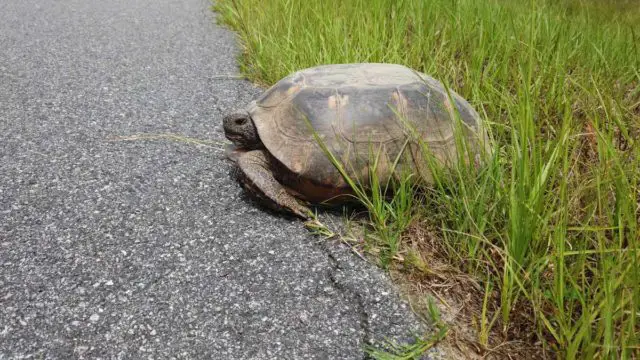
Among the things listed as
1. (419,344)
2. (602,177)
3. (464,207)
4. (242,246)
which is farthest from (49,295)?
(602,177)

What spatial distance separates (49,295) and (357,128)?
4.23 ft

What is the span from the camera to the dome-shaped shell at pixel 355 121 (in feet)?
6.45

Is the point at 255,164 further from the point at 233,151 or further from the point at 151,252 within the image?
the point at 151,252

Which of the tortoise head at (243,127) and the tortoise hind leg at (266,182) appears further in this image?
the tortoise head at (243,127)

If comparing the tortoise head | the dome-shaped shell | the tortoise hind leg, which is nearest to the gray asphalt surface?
the tortoise hind leg

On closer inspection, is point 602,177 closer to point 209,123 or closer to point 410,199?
point 410,199

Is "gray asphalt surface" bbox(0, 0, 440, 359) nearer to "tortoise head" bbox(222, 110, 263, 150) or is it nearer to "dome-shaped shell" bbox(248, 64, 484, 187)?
"tortoise head" bbox(222, 110, 263, 150)

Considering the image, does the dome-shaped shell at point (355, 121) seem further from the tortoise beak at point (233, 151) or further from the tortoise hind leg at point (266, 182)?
the tortoise beak at point (233, 151)

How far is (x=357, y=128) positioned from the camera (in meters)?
1.97

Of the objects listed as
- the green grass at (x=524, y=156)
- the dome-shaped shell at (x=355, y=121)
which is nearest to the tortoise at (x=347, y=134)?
the dome-shaped shell at (x=355, y=121)

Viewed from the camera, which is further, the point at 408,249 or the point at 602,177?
the point at 408,249

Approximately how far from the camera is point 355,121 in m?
1.97

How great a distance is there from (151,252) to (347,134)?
0.91 meters

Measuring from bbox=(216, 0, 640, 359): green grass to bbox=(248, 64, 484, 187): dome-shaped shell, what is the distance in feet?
0.59
